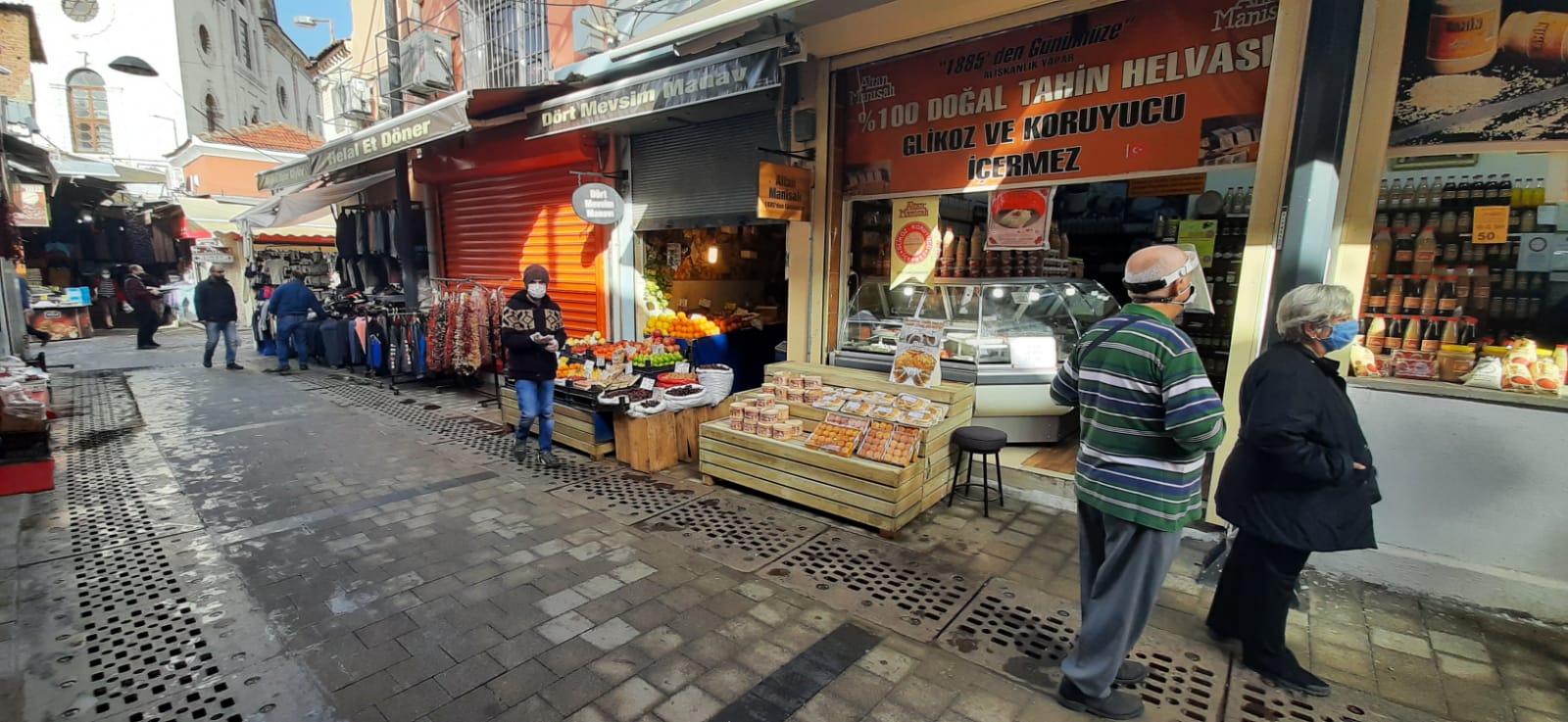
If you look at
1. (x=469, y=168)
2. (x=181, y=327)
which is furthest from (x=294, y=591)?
(x=181, y=327)

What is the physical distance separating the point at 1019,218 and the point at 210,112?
31.3 meters

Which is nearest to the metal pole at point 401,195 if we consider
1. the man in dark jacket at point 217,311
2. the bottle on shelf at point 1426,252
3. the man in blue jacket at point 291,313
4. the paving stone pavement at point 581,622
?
the man in blue jacket at point 291,313

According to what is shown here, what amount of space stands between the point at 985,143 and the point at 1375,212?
8.66 feet

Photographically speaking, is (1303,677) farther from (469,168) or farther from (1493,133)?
(469,168)

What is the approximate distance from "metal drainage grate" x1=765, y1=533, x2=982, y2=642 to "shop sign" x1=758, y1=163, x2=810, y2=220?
3.11 m

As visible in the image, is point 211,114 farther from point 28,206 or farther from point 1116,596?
point 1116,596

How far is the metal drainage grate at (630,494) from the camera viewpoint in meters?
4.86

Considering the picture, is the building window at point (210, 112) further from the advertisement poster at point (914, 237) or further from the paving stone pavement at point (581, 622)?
the advertisement poster at point (914, 237)

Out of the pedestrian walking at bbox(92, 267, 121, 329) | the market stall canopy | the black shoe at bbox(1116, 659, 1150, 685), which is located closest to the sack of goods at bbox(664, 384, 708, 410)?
the black shoe at bbox(1116, 659, 1150, 685)

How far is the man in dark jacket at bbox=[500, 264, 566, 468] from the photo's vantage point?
5.73 metres

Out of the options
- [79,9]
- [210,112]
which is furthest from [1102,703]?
[79,9]

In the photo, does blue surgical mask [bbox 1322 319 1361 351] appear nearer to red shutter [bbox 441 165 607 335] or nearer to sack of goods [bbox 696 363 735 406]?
sack of goods [bbox 696 363 735 406]

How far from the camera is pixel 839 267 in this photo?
6520 millimetres

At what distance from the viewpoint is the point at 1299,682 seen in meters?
2.85
